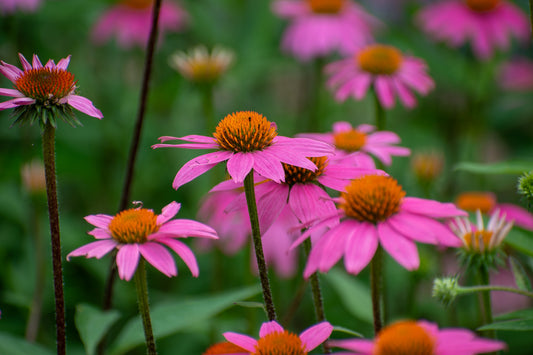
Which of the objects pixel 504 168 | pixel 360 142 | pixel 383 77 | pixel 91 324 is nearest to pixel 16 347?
pixel 91 324

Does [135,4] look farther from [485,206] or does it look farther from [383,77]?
[485,206]

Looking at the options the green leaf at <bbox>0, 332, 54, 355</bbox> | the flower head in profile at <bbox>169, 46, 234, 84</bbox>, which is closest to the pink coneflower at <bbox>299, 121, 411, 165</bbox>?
the green leaf at <bbox>0, 332, 54, 355</bbox>

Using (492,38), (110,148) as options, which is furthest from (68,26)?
(492,38)

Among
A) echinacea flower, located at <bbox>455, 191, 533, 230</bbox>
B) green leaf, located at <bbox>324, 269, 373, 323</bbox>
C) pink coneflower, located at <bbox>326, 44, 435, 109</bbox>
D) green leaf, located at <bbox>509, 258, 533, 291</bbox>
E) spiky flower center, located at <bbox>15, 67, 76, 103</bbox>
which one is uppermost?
pink coneflower, located at <bbox>326, 44, 435, 109</bbox>

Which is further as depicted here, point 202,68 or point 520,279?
point 202,68

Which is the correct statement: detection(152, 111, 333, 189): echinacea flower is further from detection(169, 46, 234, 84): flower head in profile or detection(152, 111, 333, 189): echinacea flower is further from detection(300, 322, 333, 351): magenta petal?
detection(169, 46, 234, 84): flower head in profile

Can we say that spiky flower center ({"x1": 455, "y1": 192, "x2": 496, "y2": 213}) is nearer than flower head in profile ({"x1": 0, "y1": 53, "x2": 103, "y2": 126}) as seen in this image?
No

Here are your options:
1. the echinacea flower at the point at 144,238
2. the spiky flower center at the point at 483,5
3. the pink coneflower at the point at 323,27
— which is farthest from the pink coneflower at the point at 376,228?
the spiky flower center at the point at 483,5
